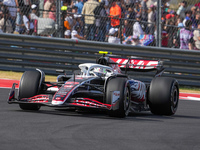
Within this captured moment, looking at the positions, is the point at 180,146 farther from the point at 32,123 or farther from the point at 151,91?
the point at 151,91

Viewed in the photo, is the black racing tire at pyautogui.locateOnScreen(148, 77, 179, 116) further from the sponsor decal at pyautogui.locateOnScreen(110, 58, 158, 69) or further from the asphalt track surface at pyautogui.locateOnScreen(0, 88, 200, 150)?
the sponsor decal at pyautogui.locateOnScreen(110, 58, 158, 69)

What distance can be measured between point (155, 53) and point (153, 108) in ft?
20.4

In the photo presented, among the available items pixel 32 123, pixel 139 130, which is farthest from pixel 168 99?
pixel 32 123

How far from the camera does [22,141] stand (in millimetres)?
4910

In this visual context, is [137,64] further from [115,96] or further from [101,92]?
[115,96]

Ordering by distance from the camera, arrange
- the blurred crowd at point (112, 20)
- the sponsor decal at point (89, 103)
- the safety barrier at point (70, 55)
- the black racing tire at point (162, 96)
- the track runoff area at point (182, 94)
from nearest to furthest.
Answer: the sponsor decal at point (89, 103)
the black racing tire at point (162, 96)
the track runoff area at point (182, 94)
the blurred crowd at point (112, 20)
the safety barrier at point (70, 55)

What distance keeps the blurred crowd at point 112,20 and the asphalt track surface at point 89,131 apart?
5.45 meters

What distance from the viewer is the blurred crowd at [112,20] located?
1341cm

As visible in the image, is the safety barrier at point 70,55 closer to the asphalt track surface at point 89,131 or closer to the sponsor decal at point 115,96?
the asphalt track surface at point 89,131

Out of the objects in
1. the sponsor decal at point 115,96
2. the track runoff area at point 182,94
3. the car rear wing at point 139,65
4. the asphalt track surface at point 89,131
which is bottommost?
the track runoff area at point 182,94

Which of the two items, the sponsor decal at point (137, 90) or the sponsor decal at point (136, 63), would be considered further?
the sponsor decal at point (136, 63)

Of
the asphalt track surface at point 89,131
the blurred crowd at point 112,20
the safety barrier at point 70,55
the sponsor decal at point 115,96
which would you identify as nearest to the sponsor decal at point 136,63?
the asphalt track surface at point 89,131

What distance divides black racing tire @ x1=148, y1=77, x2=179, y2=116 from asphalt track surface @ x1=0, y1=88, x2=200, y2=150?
0.71ft

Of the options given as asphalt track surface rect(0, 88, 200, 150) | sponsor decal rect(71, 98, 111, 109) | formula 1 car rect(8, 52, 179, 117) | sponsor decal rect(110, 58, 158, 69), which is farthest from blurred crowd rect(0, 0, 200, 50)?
sponsor decal rect(71, 98, 111, 109)
